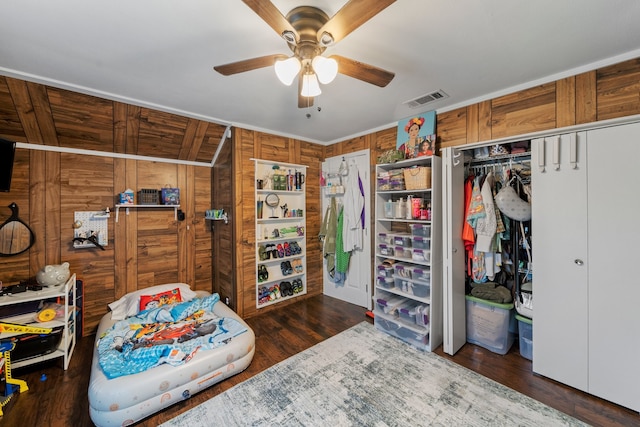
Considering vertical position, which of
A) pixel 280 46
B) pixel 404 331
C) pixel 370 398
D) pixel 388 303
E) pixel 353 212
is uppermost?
pixel 280 46

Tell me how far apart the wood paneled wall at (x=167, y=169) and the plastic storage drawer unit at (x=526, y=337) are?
5.70 feet

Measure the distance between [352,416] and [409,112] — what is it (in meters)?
2.88

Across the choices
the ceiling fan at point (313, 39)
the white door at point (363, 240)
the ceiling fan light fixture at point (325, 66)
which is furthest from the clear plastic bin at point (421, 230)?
the ceiling fan light fixture at point (325, 66)

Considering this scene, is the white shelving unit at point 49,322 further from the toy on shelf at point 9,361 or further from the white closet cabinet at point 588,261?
the white closet cabinet at point 588,261

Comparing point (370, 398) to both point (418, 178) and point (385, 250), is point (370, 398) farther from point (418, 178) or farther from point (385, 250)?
point (418, 178)

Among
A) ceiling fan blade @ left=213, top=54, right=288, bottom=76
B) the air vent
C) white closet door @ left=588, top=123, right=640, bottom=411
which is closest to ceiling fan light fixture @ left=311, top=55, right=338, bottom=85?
ceiling fan blade @ left=213, top=54, right=288, bottom=76

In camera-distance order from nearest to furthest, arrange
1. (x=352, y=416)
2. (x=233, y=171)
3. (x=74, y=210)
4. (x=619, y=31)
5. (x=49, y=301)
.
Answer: (x=619, y=31) → (x=352, y=416) → (x=49, y=301) → (x=74, y=210) → (x=233, y=171)

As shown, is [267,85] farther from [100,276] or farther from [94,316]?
[94,316]

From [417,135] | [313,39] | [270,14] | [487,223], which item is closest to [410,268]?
[487,223]

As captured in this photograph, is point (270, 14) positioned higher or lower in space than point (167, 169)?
higher

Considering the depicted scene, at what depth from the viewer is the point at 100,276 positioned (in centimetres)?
289

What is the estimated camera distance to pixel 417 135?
278cm

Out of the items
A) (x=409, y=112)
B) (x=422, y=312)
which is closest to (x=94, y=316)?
(x=422, y=312)

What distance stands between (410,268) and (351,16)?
2280 millimetres
